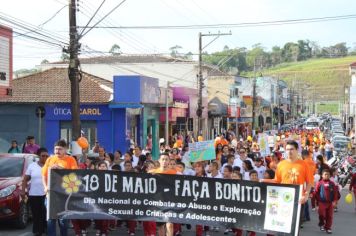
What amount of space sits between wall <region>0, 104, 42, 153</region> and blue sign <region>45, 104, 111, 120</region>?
0.97 metres

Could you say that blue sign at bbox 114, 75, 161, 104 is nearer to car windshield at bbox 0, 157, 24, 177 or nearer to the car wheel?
car windshield at bbox 0, 157, 24, 177

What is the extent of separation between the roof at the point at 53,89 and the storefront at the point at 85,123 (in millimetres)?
415

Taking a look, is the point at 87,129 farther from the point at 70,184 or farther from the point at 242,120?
the point at 242,120

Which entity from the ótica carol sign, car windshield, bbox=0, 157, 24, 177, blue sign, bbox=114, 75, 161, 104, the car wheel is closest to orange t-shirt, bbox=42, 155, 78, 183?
the ótica carol sign

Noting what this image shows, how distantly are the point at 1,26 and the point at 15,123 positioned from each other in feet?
45.7

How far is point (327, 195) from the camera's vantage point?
1287 centimetres

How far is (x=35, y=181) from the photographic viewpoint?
11.0m

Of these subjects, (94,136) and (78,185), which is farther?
(94,136)

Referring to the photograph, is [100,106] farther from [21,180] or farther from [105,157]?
[21,180]

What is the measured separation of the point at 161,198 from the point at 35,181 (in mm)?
2482

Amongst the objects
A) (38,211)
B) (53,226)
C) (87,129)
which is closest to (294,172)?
(53,226)

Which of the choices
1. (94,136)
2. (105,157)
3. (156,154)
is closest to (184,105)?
(156,154)

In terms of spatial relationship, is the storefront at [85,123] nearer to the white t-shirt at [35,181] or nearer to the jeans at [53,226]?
the white t-shirt at [35,181]

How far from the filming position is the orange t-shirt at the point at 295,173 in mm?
9539
